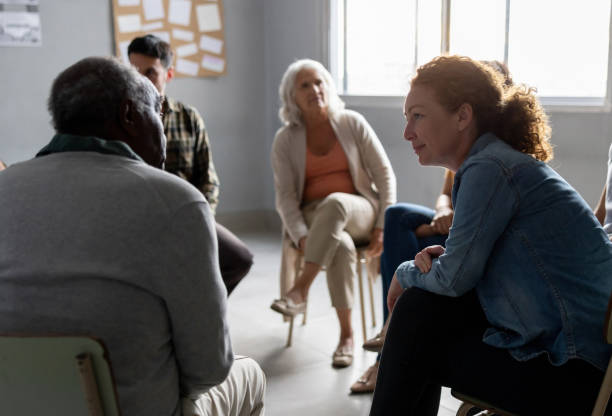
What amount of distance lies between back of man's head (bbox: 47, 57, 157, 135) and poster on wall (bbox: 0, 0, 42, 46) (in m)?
3.76

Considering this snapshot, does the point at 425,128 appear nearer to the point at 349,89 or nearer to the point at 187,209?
the point at 187,209

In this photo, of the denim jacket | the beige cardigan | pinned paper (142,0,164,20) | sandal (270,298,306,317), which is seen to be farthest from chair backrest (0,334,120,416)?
pinned paper (142,0,164,20)

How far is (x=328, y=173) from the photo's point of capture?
3.26 metres

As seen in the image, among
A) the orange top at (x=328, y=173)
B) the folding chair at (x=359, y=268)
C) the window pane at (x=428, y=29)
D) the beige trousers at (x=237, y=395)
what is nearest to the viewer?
the beige trousers at (x=237, y=395)

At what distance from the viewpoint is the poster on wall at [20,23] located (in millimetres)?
4547

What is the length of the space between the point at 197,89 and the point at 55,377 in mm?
4597

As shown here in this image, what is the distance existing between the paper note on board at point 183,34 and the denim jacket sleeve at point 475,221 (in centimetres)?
413

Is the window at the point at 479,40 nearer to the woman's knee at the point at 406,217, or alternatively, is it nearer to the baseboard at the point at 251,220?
the baseboard at the point at 251,220

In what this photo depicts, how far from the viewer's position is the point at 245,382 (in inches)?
58.6

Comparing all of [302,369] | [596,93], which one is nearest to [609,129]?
[596,93]

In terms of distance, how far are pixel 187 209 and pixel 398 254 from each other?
1504mm

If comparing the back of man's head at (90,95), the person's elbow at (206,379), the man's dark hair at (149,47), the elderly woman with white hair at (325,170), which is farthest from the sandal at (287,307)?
the back of man's head at (90,95)

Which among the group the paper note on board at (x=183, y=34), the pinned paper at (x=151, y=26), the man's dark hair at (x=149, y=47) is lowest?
the man's dark hair at (x=149, y=47)

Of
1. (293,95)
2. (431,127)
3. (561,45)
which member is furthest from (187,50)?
(431,127)
